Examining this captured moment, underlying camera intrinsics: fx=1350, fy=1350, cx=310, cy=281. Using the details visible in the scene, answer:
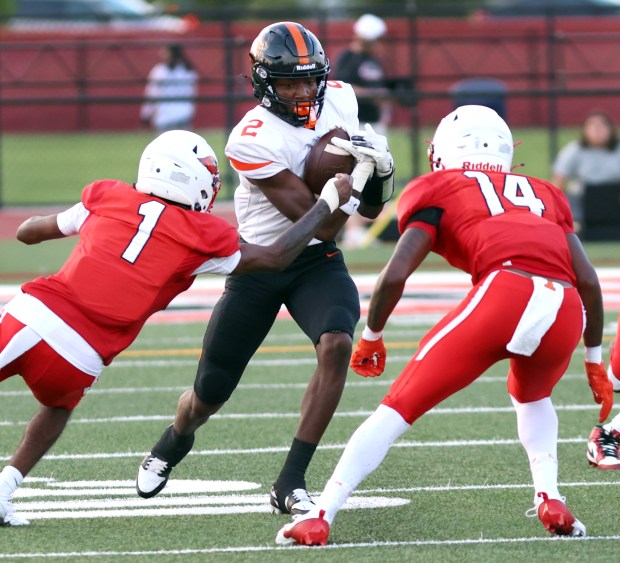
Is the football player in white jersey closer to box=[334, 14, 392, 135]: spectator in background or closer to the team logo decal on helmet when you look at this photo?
the team logo decal on helmet

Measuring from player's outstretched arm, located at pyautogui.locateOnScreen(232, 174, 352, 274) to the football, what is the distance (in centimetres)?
24

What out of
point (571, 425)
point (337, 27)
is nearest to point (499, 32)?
point (337, 27)

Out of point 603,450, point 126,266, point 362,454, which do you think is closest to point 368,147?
point 126,266

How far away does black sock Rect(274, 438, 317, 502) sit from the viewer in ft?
15.8

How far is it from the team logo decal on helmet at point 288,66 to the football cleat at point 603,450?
1742mm

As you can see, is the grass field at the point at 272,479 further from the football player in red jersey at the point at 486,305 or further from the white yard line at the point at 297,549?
the football player in red jersey at the point at 486,305

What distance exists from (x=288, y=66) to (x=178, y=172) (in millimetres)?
667

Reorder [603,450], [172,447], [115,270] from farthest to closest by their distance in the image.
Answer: [603,450] < [172,447] < [115,270]

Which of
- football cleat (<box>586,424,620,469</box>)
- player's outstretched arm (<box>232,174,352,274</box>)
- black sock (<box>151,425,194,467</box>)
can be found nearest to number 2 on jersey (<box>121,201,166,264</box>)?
player's outstretched arm (<box>232,174,352,274</box>)

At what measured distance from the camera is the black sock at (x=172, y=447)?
16.9 feet

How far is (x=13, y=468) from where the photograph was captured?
4645mm

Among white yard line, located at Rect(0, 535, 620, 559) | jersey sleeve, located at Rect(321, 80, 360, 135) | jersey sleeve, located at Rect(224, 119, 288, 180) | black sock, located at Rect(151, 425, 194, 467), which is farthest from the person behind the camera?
jersey sleeve, located at Rect(321, 80, 360, 135)

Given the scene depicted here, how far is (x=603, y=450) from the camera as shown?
5496 mm

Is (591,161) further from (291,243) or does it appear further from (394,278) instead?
(394,278)
